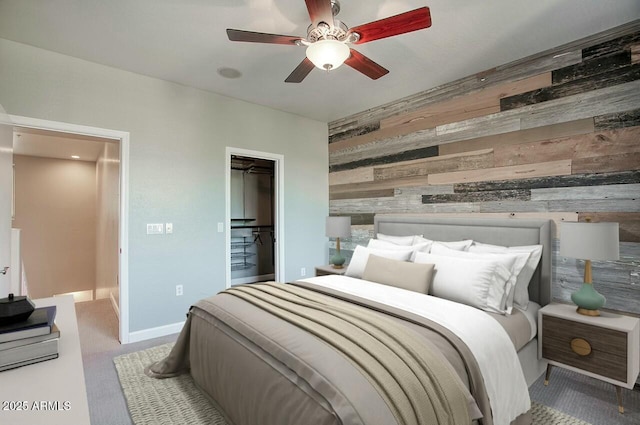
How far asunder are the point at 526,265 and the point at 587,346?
633 mm

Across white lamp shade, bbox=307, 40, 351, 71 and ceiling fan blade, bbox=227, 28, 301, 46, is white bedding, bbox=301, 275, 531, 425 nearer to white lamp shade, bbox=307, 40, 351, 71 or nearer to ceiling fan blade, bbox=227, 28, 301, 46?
white lamp shade, bbox=307, 40, 351, 71

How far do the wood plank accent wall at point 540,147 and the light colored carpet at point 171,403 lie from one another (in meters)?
1.06

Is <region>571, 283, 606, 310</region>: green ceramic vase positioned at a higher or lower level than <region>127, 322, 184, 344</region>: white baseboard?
higher

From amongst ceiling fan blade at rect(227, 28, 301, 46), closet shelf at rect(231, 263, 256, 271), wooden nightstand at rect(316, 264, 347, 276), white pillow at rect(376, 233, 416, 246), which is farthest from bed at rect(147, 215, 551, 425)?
closet shelf at rect(231, 263, 256, 271)

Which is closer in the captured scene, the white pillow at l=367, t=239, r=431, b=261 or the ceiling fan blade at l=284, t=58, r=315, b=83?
the ceiling fan blade at l=284, t=58, r=315, b=83

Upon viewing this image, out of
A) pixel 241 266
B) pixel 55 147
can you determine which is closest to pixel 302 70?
pixel 241 266

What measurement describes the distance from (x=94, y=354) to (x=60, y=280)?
445 cm

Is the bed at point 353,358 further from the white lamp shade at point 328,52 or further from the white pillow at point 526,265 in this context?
the white lamp shade at point 328,52

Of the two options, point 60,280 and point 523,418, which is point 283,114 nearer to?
point 523,418

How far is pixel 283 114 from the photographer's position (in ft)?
14.3

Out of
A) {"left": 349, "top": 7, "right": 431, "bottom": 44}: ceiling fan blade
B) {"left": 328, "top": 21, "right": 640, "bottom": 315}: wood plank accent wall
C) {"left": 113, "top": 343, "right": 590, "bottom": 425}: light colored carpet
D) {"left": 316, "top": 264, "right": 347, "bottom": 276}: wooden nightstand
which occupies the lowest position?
{"left": 113, "top": 343, "right": 590, "bottom": 425}: light colored carpet

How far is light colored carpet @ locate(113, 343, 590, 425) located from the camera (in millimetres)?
1966

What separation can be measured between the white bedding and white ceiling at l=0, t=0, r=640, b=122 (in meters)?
2.05

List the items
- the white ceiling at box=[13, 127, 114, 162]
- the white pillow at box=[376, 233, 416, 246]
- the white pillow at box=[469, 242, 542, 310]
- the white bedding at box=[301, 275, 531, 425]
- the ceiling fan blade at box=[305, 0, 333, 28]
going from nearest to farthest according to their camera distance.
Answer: the white bedding at box=[301, 275, 531, 425] → the ceiling fan blade at box=[305, 0, 333, 28] → the white pillow at box=[469, 242, 542, 310] → the white pillow at box=[376, 233, 416, 246] → the white ceiling at box=[13, 127, 114, 162]
